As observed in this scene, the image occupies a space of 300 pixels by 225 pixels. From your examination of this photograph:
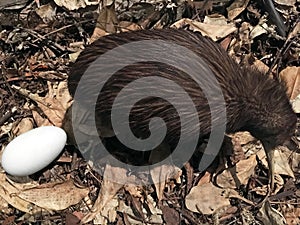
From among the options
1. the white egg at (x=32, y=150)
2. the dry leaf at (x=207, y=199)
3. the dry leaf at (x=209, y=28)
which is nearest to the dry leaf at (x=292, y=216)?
the dry leaf at (x=207, y=199)

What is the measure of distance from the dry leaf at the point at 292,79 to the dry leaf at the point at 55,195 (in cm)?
103

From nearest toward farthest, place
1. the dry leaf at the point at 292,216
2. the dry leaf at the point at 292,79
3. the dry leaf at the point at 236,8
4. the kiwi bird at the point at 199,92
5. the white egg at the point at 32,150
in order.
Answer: the kiwi bird at the point at 199,92 < the white egg at the point at 32,150 < the dry leaf at the point at 292,216 < the dry leaf at the point at 292,79 < the dry leaf at the point at 236,8

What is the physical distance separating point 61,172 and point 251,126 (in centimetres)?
87

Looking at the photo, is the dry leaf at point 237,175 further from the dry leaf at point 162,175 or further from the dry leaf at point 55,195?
the dry leaf at point 55,195

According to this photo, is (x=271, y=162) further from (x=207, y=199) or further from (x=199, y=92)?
(x=199, y=92)

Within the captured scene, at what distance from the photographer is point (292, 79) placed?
10.6 ft

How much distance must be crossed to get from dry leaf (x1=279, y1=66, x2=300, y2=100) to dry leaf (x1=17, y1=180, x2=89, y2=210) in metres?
1.03

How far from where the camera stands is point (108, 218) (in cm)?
304

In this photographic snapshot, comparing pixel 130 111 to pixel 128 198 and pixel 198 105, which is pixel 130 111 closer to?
pixel 198 105

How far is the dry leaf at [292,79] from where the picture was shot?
3215 mm

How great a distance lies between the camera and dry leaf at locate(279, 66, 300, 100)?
3.21 m

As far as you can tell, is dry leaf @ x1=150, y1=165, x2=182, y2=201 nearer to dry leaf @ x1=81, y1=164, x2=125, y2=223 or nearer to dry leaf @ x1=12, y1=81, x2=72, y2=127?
dry leaf @ x1=81, y1=164, x2=125, y2=223

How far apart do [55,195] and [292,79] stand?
1.20 m

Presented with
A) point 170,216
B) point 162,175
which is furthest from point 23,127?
point 170,216
